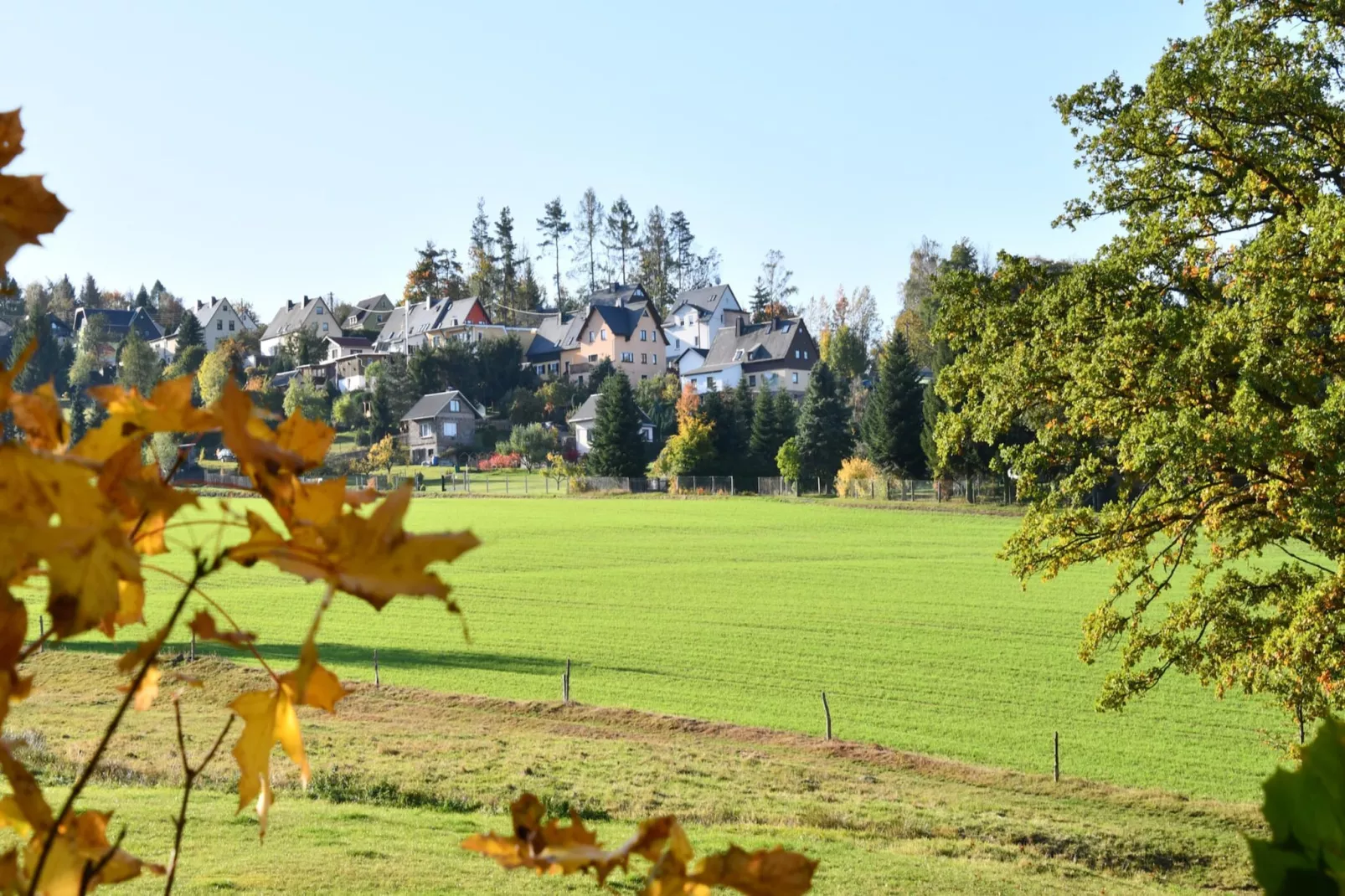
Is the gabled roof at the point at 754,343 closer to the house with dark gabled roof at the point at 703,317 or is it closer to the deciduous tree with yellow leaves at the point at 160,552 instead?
the house with dark gabled roof at the point at 703,317

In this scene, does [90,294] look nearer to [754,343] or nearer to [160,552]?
[754,343]

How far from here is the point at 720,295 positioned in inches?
→ 4707

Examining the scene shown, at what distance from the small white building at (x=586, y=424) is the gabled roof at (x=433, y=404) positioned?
9.05 metres

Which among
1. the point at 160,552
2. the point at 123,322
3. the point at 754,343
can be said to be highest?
the point at 123,322

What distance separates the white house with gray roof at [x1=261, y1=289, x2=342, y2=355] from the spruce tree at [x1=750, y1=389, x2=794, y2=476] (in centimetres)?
6384

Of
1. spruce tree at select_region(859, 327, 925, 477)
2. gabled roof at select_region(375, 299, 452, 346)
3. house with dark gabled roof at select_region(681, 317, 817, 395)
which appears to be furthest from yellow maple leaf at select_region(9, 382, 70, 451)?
gabled roof at select_region(375, 299, 452, 346)

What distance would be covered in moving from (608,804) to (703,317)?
105165mm

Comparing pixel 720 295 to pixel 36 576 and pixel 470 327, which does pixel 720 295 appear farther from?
pixel 36 576

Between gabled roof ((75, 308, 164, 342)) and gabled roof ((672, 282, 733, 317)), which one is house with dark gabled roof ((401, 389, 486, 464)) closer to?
gabled roof ((672, 282, 733, 317))

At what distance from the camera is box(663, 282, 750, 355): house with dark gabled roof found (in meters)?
119

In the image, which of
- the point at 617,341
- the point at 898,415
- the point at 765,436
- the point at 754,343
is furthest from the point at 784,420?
the point at 617,341

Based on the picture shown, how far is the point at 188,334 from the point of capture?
117125 millimetres

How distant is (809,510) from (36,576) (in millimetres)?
64578

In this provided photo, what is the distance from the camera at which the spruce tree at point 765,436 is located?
7719cm
